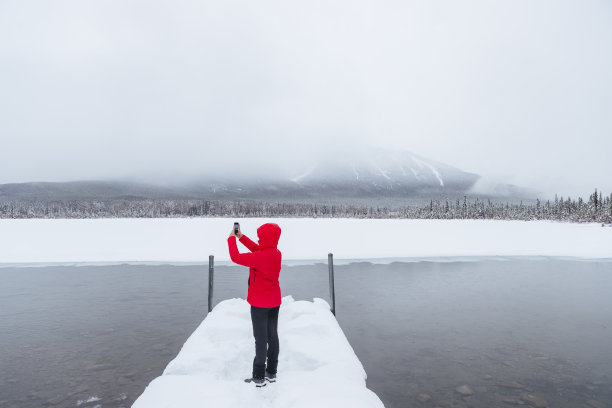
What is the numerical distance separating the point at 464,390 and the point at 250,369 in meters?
3.84

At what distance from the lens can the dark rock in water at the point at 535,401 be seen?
6047 mm

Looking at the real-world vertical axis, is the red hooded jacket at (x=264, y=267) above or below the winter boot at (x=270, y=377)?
above

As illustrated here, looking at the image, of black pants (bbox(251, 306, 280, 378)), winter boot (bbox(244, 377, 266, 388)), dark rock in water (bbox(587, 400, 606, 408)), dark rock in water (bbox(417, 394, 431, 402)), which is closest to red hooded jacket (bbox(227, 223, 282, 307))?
black pants (bbox(251, 306, 280, 378))

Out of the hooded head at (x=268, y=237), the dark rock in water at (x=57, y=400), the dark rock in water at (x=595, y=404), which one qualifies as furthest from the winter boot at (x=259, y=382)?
the dark rock in water at (x=595, y=404)

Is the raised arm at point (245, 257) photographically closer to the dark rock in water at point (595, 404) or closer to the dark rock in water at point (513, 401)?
the dark rock in water at point (513, 401)

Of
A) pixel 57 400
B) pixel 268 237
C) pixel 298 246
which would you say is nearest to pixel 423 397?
pixel 268 237

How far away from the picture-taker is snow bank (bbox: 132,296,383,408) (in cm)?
487

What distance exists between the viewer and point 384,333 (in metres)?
9.69

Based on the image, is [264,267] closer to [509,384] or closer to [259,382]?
[259,382]

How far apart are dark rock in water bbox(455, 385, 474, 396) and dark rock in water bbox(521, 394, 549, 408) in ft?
2.73

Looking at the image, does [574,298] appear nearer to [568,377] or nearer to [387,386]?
[568,377]

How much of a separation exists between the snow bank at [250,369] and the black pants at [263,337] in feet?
0.89

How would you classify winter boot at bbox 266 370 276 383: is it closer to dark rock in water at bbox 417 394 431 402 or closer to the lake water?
the lake water

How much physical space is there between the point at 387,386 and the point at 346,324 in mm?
3922
